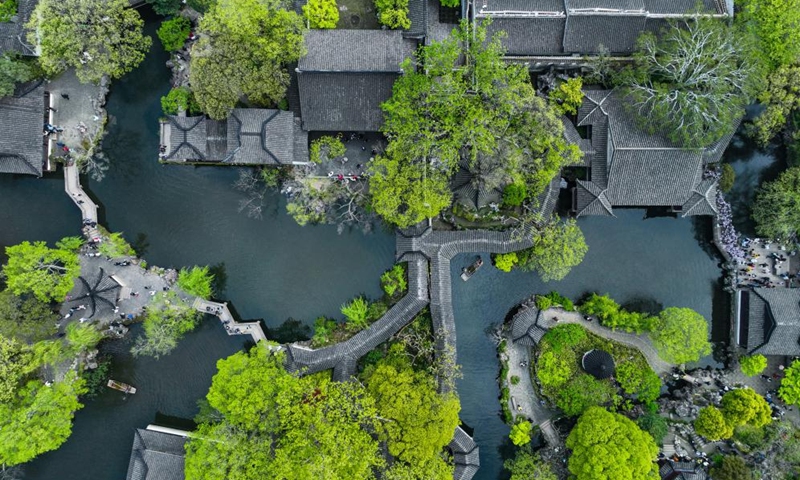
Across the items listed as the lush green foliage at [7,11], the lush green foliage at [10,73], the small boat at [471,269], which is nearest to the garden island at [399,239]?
the lush green foliage at [10,73]

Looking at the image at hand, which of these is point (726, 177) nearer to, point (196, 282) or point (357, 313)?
point (357, 313)

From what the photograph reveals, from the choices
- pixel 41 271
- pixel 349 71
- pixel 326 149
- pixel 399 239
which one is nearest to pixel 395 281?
pixel 399 239

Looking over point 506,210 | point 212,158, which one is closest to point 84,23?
point 212,158

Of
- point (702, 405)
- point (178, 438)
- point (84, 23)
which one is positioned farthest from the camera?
point (702, 405)

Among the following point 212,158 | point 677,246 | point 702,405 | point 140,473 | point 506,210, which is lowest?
point 140,473

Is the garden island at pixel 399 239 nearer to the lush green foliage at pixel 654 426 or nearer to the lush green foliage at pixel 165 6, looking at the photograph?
the lush green foliage at pixel 165 6

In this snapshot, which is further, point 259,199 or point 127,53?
point 259,199

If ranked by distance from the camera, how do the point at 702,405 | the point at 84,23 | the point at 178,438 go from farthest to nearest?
the point at 702,405
the point at 178,438
the point at 84,23

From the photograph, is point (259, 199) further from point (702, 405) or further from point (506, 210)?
point (702, 405)

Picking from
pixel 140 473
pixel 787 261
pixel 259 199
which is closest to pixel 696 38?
pixel 787 261

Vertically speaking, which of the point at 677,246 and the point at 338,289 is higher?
the point at 677,246
